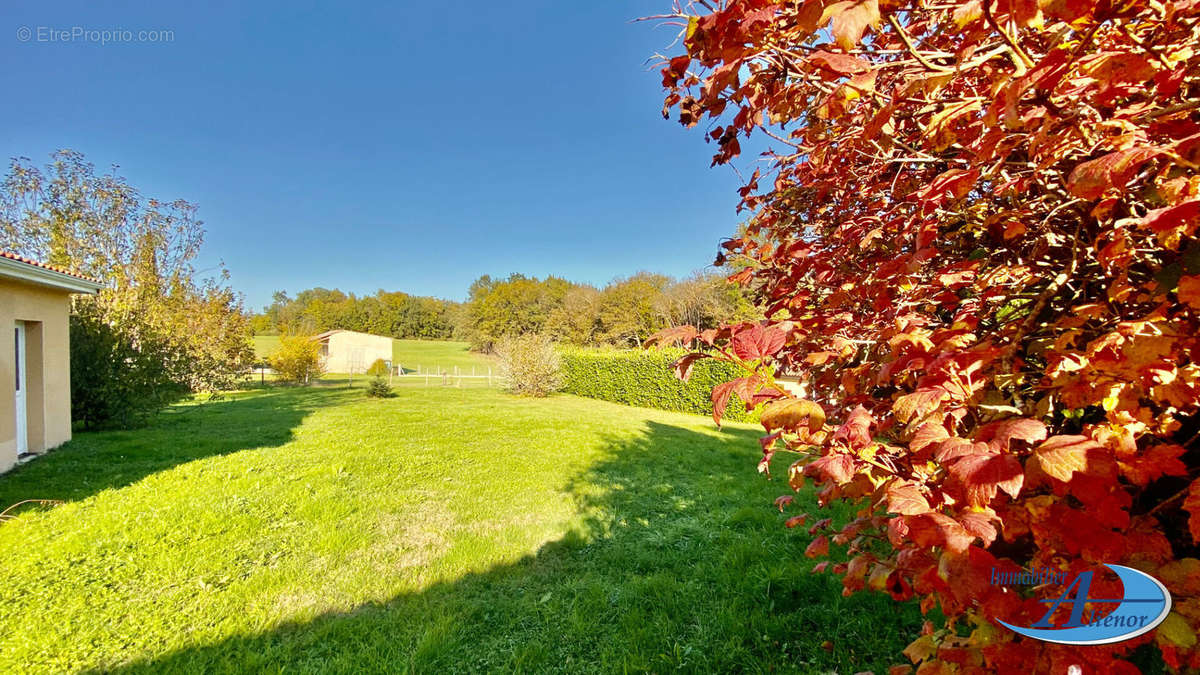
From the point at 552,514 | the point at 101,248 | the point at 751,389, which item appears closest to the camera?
the point at 751,389

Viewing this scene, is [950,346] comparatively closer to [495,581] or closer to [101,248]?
[495,581]

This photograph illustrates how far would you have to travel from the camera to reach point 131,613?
2.95 m

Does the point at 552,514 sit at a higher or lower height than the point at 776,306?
lower

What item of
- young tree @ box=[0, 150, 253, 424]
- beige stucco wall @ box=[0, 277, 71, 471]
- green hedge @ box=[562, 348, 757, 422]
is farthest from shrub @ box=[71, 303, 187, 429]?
green hedge @ box=[562, 348, 757, 422]

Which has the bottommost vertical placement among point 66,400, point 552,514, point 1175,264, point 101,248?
point 552,514

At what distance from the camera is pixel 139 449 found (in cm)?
709

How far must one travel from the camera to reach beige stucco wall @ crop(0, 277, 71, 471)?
5773 mm

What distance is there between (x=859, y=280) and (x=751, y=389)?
3.02 feet

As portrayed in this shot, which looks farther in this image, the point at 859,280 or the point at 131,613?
Result: the point at 131,613

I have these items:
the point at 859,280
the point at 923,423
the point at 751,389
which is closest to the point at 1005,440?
the point at 923,423

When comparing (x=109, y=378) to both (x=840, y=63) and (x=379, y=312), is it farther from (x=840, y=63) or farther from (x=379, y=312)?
(x=379, y=312)

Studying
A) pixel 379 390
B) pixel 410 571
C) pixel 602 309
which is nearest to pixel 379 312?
pixel 602 309

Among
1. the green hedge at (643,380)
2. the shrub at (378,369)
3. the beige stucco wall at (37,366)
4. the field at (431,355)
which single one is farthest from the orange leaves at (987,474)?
the field at (431,355)

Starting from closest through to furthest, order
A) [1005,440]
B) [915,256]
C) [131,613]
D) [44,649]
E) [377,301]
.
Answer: [1005,440], [915,256], [44,649], [131,613], [377,301]
